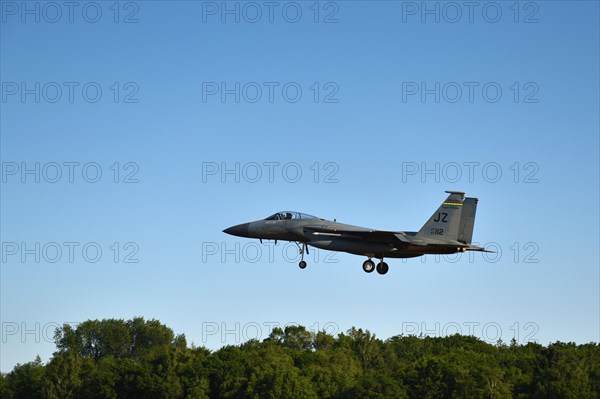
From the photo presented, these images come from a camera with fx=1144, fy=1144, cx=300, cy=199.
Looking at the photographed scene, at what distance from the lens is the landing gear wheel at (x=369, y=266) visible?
71.9 m

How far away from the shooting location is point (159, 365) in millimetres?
147625

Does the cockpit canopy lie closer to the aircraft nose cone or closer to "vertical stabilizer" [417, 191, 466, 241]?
the aircraft nose cone

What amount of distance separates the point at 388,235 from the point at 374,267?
414 centimetres

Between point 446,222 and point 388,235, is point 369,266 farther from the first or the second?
point 446,222

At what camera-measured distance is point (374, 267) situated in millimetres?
72125

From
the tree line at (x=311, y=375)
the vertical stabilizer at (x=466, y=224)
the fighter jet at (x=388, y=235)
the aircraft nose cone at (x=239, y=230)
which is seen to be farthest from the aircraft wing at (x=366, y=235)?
the tree line at (x=311, y=375)

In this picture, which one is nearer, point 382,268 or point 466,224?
point 466,224

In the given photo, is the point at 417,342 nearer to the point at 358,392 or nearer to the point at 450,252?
the point at 358,392

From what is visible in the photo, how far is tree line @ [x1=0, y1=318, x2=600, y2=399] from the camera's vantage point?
133250mm

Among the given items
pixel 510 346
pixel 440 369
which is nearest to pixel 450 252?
pixel 440 369

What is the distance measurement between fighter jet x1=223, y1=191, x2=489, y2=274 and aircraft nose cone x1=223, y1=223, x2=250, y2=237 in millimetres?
2166

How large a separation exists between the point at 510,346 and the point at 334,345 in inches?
1127

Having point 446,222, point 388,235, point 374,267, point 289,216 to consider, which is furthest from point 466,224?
point 289,216

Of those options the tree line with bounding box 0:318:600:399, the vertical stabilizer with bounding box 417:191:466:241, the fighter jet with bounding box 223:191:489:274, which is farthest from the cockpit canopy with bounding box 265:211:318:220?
the tree line with bounding box 0:318:600:399
